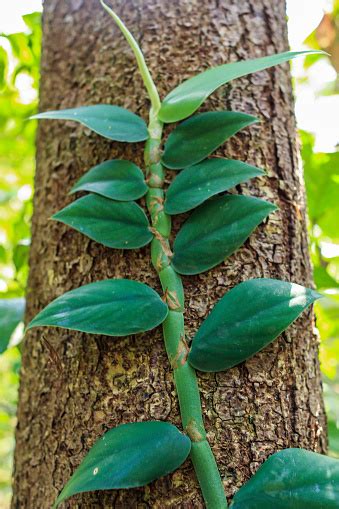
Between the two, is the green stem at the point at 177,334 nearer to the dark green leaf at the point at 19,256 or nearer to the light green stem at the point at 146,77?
the light green stem at the point at 146,77

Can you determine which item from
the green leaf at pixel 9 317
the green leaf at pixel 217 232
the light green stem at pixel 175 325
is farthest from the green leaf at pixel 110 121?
the green leaf at pixel 9 317

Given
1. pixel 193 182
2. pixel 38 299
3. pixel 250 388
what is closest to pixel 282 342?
pixel 250 388

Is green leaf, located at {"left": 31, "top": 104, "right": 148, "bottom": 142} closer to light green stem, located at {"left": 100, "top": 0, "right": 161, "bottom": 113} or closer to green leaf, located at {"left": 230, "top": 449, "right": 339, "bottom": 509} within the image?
light green stem, located at {"left": 100, "top": 0, "right": 161, "bottom": 113}

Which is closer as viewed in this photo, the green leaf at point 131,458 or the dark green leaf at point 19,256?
the green leaf at point 131,458

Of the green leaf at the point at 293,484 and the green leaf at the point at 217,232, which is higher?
the green leaf at the point at 217,232

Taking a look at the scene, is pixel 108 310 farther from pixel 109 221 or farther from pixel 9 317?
pixel 9 317

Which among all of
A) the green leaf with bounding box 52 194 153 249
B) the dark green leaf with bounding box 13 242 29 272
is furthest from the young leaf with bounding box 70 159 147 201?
the dark green leaf with bounding box 13 242 29 272
